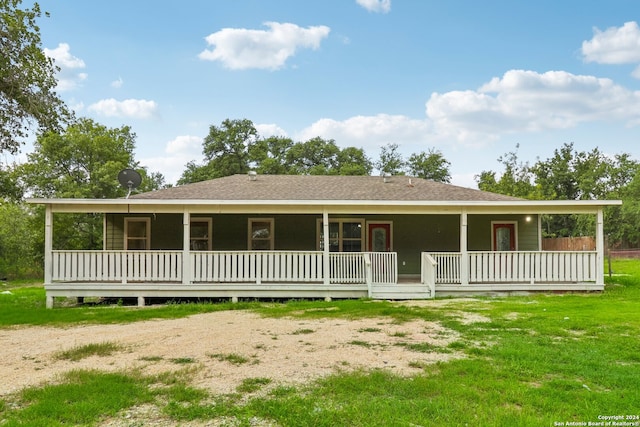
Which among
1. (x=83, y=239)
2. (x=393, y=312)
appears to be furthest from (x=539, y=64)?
(x=83, y=239)

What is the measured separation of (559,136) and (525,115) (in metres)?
9.97

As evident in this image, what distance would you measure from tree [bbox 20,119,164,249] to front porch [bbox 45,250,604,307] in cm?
1312

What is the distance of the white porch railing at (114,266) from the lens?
10.7 metres

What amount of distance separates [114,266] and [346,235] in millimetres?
6677

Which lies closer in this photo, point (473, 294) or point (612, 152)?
point (473, 294)

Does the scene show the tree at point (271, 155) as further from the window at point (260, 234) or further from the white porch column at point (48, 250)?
the white porch column at point (48, 250)

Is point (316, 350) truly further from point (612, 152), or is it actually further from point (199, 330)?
point (612, 152)

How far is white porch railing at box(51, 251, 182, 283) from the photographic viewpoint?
35.0ft

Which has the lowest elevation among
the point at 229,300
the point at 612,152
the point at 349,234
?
the point at 229,300

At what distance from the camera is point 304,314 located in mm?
8789

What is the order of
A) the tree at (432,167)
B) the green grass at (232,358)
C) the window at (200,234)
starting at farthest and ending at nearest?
the tree at (432,167) → the window at (200,234) → the green grass at (232,358)

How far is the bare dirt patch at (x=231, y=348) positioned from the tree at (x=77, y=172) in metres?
16.2

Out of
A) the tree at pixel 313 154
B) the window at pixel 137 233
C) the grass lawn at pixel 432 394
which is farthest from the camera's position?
the tree at pixel 313 154

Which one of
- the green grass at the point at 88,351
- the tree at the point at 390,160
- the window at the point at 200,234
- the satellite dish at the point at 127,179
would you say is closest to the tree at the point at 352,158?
the tree at the point at 390,160
